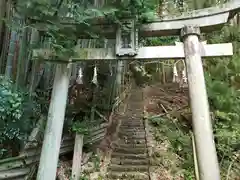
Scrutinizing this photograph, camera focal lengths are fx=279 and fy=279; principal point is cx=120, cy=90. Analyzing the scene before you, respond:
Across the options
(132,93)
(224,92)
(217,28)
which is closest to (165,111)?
(224,92)

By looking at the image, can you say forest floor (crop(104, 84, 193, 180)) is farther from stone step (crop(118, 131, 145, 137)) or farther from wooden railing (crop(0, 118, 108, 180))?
wooden railing (crop(0, 118, 108, 180))

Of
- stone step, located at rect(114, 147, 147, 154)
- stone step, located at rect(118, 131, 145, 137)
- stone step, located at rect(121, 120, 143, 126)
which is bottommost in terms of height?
stone step, located at rect(114, 147, 147, 154)

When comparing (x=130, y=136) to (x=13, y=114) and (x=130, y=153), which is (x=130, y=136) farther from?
(x=13, y=114)

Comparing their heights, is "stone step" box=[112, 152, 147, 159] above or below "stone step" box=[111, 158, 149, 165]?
above

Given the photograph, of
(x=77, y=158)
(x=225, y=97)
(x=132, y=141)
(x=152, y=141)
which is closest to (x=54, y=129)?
(x=77, y=158)

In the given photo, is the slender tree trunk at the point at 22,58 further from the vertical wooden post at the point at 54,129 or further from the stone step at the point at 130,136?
the stone step at the point at 130,136

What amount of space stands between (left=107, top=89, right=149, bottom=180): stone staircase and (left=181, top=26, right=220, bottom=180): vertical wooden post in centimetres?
204

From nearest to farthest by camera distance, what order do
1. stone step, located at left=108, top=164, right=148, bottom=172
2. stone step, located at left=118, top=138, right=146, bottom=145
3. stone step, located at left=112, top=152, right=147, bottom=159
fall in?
stone step, located at left=108, top=164, right=148, bottom=172, stone step, located at left=112, top=152, right=147, bottom=159, stone step, located at left=118, top=138, right=146, bottom=145

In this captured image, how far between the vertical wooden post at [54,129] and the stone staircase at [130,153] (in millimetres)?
1810

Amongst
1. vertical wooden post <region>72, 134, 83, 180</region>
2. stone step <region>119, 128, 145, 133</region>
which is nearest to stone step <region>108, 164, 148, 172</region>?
vertical wooden post <region>72, 134, 83, 180</region>

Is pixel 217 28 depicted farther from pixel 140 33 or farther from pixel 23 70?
pixel 23 70

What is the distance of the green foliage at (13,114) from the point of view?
463 centimetres

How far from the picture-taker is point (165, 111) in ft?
29.3

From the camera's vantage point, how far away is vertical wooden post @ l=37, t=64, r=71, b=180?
14.6ft
